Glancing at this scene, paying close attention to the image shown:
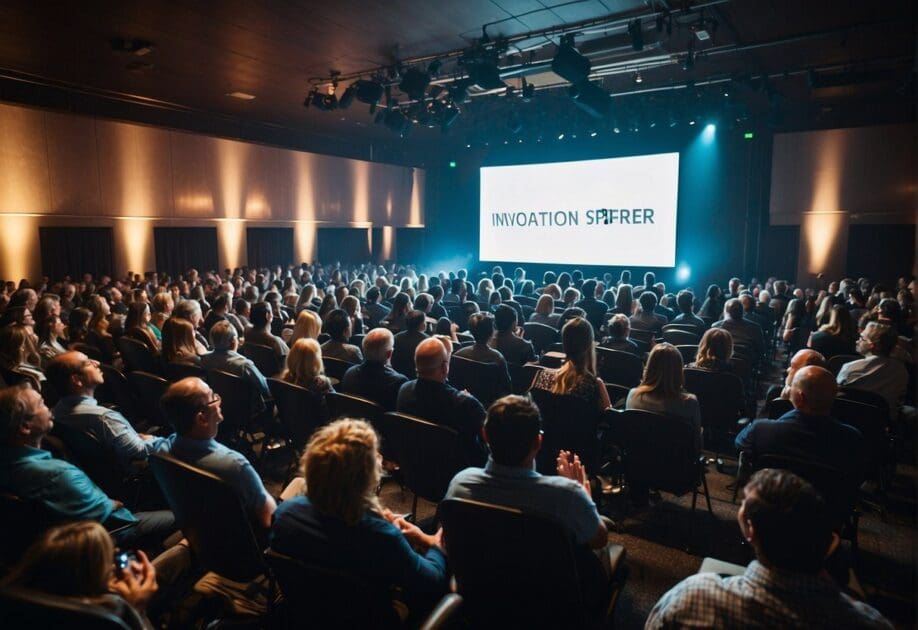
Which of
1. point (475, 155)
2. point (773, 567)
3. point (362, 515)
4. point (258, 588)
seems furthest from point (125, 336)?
point (475, 155)

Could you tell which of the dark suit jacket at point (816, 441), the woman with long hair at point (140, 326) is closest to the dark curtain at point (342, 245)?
the woman with long hair at point (140, 326)

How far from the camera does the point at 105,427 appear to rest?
125 inches

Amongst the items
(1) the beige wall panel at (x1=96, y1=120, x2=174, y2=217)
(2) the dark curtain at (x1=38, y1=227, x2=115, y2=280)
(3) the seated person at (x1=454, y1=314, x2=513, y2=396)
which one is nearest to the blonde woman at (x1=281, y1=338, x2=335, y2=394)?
(3) the seated person at (x1=454, y1=314, x2=513, y2=396)

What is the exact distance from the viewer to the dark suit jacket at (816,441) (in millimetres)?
2947

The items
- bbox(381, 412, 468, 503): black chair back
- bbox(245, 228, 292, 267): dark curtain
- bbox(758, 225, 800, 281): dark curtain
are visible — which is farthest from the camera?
bbox(245, 228, 292, 267): dark curtain

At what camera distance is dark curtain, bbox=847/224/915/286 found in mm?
12609

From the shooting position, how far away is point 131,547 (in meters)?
2.82

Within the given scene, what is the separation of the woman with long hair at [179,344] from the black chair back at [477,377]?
2.20 metres

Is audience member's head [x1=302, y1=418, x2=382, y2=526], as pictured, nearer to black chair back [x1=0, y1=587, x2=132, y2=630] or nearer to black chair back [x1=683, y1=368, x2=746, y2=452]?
black chair back [x1=0, y1=587, x2=132, y2=630]

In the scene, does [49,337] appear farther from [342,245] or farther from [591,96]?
[342,245]

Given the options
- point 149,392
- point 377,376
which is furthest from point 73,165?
point 377,376

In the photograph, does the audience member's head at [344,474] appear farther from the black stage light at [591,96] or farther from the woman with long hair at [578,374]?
the black stage light at [591,96]

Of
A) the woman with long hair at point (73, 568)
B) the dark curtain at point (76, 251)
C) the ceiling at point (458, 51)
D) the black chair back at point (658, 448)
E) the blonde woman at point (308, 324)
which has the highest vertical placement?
the ceiling at point (458, 51)

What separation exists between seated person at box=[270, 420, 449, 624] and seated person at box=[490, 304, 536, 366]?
3649 mm
